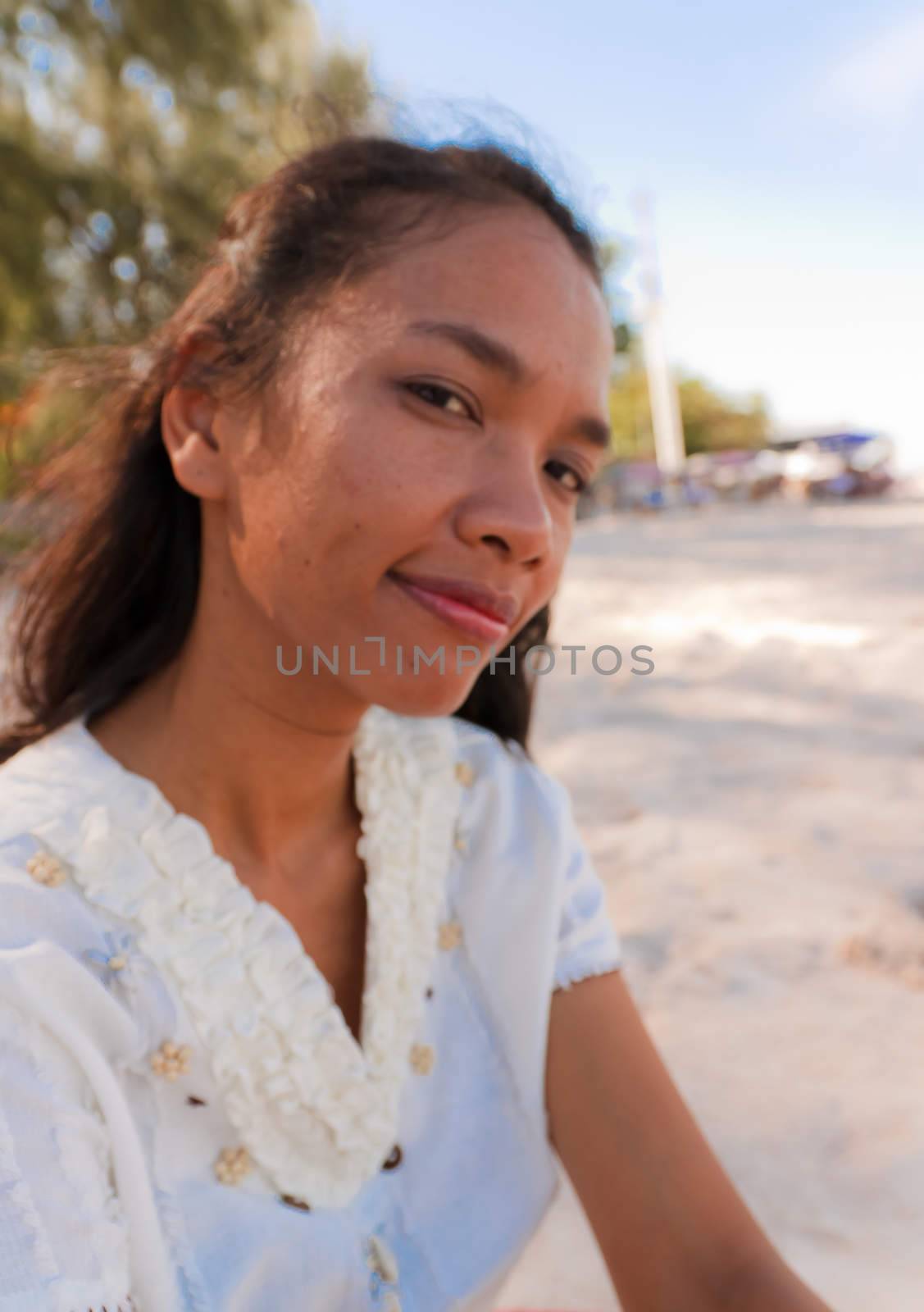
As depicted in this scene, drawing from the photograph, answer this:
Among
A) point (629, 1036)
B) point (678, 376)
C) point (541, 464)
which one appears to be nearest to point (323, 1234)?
point (629, 1036)

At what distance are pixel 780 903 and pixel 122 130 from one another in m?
10.7

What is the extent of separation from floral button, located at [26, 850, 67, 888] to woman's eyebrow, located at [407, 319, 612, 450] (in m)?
0.65

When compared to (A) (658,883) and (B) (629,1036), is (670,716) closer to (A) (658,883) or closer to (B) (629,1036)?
(A) (658,883)

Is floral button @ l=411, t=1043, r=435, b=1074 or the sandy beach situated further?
the sandy beach

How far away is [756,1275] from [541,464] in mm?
927

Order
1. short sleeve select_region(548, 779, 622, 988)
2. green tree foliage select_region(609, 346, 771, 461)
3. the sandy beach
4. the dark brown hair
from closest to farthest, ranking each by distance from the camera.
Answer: the dark brown hair < short sleeve select_region(548, 779, 622, 988) < the sandy beach < green tree foliage select_region(609, 346, 771, 461)

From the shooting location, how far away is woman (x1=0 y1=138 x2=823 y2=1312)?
3.18 feet

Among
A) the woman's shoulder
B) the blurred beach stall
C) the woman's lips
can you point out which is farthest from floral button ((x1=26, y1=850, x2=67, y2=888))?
the blurred beach stall

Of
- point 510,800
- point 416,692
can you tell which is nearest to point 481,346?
A: point 416,692

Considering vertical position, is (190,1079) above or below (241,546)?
below

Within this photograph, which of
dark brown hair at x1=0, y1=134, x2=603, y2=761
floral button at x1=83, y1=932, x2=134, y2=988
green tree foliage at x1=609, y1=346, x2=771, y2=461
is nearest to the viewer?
floral button at x1=83, y1=932, x2=134, y2=988

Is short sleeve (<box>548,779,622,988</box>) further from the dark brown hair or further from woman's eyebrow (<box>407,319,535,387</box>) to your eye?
woman's eyebrow (<box>407,319,535,387</box>)

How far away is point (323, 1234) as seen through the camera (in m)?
1.03

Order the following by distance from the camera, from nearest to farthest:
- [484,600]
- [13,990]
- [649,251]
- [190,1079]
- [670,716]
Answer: [13,990] < [190,1079] < [484,600] < [670,716] < [649,251]
